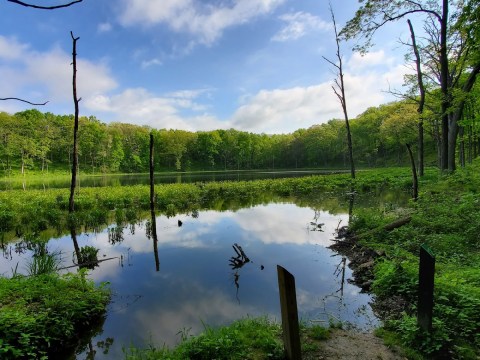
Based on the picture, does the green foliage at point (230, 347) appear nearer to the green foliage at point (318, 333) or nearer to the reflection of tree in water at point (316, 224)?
the green foliage at point (318, 333)

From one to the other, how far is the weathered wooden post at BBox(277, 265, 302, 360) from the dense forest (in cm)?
4531

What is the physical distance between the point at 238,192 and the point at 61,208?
14.7 m

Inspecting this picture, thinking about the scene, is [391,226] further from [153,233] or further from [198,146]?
[198,146]

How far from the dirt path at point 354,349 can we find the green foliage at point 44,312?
13.6 ft


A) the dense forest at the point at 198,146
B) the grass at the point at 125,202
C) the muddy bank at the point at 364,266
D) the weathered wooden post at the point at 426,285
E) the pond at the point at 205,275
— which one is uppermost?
the dense forest at the point at 198,146

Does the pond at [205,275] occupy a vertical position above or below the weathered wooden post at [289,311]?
below

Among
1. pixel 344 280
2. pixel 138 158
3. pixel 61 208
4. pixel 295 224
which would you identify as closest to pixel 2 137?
pixel 138 158

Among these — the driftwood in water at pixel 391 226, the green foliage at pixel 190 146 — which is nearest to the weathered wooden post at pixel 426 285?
the driftwood in water at pixel 391 226

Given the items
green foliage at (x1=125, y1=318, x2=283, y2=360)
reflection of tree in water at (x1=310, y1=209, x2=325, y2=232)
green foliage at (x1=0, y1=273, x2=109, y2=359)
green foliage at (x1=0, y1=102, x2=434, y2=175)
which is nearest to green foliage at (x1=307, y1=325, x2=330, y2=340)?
green foliage at (x1=125, y1=318, x2=283, y2=360)

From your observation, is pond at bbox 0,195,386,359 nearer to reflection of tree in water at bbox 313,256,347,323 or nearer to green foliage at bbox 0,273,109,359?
reflection of tree in water at bbox 313,256,347,323

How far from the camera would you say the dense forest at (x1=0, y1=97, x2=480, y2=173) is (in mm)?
65688

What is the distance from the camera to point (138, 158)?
99125mm

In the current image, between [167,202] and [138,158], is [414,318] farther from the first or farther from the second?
[138,158]

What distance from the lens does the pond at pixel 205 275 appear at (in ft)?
19.1
